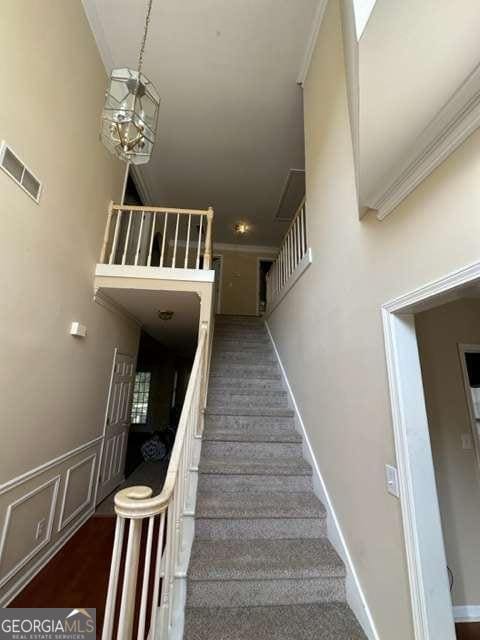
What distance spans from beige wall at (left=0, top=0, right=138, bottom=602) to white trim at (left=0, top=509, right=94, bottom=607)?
3cm

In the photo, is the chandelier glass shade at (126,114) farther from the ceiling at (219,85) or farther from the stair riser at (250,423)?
the stair riser at (250,423)

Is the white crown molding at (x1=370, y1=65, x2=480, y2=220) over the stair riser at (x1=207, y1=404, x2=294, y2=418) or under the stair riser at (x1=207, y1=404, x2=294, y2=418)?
over

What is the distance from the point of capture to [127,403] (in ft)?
14.6

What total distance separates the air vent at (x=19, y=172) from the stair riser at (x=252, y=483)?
101 inches

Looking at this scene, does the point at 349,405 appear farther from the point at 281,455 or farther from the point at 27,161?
the point at 27,161

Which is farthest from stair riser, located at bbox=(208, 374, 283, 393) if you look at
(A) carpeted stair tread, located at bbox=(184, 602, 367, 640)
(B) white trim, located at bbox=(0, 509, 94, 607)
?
(A) carpeted stair tread, located at bbox=(184, 602, 367, 640)

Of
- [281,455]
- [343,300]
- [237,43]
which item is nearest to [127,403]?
[281,455]

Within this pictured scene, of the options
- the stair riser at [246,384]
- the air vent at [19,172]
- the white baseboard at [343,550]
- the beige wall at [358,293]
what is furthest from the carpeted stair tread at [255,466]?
the air vent at [19,172]

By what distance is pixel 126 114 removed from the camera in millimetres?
1544

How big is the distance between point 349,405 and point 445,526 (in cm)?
121

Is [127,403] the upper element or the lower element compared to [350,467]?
upper

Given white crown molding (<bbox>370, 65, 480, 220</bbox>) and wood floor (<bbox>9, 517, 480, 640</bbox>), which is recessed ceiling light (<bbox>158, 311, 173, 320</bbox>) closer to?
wood floor (<bbox>9, 517, 480, 640</bbox>)

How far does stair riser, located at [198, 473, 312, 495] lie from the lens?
7.90ft

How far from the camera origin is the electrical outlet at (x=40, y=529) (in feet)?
7.52
